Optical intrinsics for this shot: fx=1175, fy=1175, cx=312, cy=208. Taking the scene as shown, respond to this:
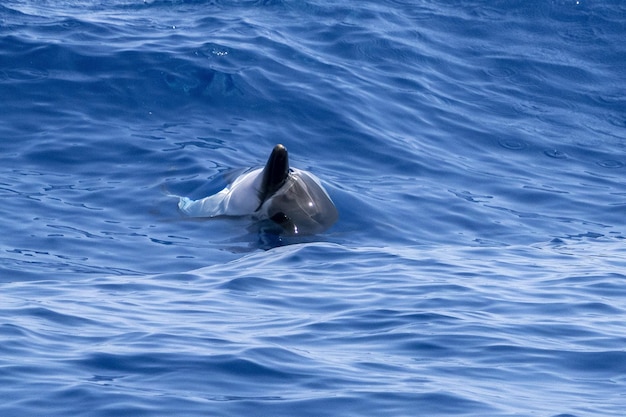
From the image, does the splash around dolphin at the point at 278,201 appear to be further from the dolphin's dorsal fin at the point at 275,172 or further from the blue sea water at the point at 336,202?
the blue sea water at the point at 336,202

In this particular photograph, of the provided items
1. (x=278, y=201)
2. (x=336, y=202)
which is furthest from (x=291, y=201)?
(x=336, y=202)

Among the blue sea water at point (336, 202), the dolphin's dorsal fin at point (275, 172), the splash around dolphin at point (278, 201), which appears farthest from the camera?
the splash around dolphin at point (278, 201)

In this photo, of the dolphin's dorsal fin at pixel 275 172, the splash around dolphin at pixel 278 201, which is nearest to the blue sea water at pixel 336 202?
the splash around dolphin at pixel 278 201

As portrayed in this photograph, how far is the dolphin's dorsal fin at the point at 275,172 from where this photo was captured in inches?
554

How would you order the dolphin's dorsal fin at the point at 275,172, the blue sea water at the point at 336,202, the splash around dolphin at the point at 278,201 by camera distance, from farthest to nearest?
the splash around dolphin at the point at 278,201 → the dolphin's dorsal fin at the point at 275,172 → the blue sea water at the point at 336,202

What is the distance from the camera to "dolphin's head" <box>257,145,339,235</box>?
1415 centimetres

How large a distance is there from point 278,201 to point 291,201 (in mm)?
159

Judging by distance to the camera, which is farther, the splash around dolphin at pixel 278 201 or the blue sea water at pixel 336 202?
the splash around dolphin at pixel 278 201

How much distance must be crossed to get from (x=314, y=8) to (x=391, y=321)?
15.6 m

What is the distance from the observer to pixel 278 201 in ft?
47.1

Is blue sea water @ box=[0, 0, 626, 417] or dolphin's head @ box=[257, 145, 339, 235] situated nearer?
blue sea water @ box=[0, 0, 626, 417]

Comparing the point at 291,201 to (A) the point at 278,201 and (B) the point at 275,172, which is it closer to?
(A) the point at 278,201

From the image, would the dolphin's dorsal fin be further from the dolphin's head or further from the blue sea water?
the blue sea water

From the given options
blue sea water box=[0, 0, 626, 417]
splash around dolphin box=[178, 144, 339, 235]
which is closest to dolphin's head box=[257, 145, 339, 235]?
splash around dolphin box=[178, 144, 339, 235]
